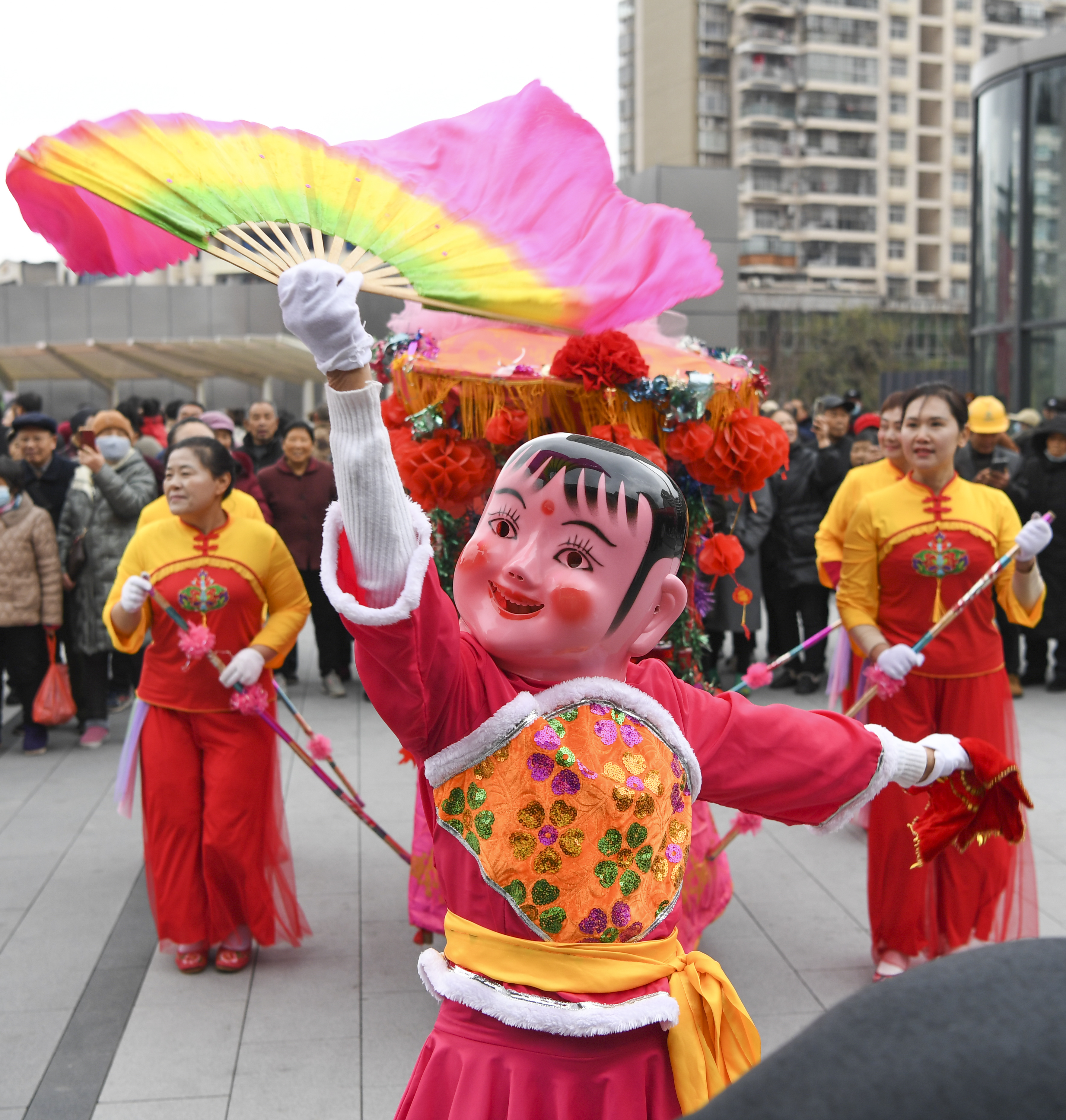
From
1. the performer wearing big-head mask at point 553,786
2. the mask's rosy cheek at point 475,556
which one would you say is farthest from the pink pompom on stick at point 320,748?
the mask's rosy cheek at point 475,556

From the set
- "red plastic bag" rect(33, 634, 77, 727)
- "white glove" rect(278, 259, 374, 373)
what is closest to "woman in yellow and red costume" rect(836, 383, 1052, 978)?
"white glove" rect(278, 259, 374, 373)

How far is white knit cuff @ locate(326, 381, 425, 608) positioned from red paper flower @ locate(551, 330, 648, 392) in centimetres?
181

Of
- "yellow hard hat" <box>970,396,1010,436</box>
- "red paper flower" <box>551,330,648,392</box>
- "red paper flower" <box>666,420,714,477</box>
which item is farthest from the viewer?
"yellow hard hat" <box>970,396,1010,436</box>

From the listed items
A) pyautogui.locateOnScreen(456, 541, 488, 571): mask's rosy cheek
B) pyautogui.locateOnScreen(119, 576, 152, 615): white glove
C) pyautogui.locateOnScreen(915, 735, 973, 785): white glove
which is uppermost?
pyautogui.locateOnScreen(456, 541, 488, 571): mask's rosy cheek

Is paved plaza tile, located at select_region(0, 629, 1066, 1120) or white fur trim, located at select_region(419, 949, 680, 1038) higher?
white fur trim, located at select_region(419, 949, 680, 1038)

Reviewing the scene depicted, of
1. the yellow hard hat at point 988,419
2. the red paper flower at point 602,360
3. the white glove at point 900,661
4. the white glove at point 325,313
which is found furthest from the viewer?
the yellow hard hat at point 988,419

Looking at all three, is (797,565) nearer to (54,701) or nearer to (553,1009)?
(54,701)

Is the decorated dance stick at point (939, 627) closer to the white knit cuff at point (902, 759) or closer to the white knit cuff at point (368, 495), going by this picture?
the white knit cuff at point (902, 759)

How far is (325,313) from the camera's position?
1.56 meters

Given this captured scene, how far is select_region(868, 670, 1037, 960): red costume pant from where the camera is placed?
→ 3746 mm

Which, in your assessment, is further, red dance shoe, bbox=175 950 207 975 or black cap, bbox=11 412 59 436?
black cap, bbox=11 412 59 436

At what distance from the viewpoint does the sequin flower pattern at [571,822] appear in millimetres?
1800

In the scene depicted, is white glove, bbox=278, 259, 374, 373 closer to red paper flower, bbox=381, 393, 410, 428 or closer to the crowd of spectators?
red paper flower, bbox=381, 393, 410, 428

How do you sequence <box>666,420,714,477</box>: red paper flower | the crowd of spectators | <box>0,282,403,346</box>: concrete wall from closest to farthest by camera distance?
<box>666,420,714,477</box>: red paper flower, the crowd of spectators, <box>0,282,403,346</box>: concrete wall
